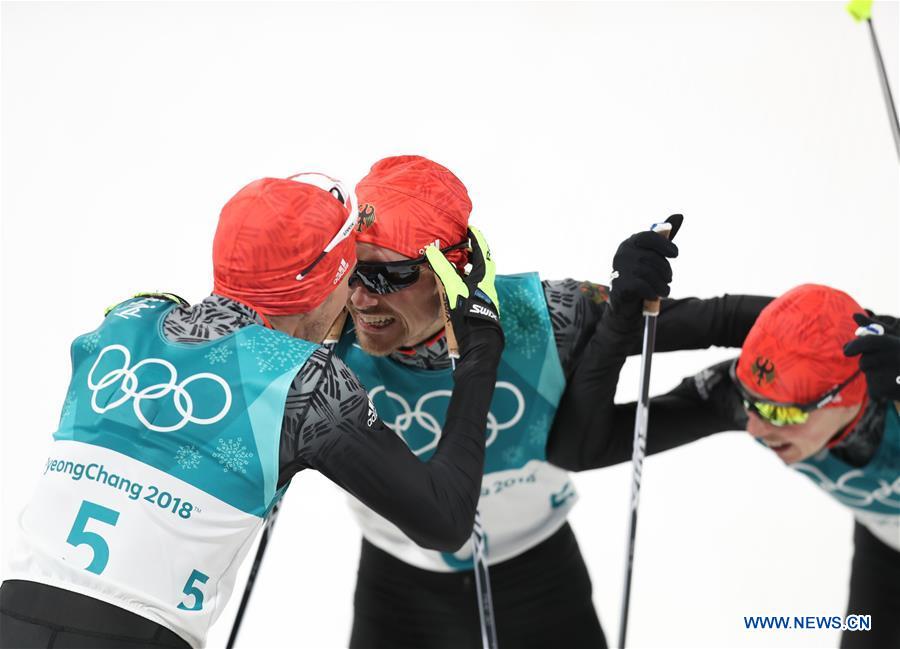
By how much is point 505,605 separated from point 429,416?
20.4 inches

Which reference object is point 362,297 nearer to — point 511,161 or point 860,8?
point 860,8

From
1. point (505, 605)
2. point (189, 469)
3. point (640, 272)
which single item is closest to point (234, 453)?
point (189, 469)

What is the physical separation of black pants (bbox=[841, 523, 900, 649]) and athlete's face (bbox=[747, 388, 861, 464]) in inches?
16.4

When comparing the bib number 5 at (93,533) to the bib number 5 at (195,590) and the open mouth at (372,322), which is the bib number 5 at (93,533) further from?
the open mouth at (372,322)

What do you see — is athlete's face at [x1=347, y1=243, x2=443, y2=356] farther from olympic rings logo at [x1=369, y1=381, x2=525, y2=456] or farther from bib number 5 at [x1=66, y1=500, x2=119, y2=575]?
bib number 5 at [x1=66, y1=500, x2=119, y2=575]

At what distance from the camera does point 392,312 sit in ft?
6.40

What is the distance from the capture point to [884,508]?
2262mm

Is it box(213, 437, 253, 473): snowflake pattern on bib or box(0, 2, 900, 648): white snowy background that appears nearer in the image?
box(213, 437, 253, 473): snowflake pattern on bib

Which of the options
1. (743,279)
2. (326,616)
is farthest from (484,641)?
(743,279)

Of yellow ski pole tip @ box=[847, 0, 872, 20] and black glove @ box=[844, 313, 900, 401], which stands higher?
yellow ski pole tip @ box=[847, 0, 872, 20]

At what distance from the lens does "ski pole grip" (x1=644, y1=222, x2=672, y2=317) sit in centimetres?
189

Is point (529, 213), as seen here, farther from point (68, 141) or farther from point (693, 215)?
point (68, 141)

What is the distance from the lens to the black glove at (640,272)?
1.84m

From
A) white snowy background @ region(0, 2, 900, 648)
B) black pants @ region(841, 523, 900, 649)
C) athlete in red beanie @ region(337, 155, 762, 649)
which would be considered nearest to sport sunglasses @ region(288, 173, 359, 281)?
athlete in red beanie @ region(337, 155, 762, 649)
